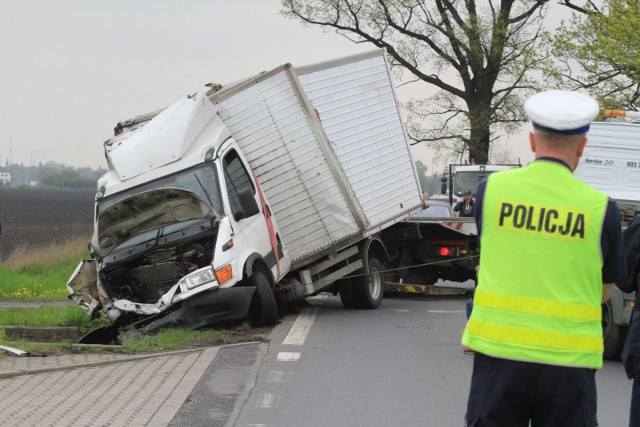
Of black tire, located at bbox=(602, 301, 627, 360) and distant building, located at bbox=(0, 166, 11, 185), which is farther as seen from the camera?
distant building, located at bbox=(0, 166, 11, 185)

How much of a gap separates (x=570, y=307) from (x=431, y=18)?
131ft

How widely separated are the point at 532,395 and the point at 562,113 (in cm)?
97

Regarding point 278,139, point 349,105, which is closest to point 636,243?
point 278,139

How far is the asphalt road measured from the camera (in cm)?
756

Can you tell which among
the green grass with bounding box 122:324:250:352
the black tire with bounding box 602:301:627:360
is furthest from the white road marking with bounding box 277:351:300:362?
the black tire with bounding box 602:301:627:360

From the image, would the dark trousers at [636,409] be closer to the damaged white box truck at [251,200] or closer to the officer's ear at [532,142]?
the officer's ear at [532,142]

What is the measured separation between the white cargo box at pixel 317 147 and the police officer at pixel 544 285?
10.0 metres

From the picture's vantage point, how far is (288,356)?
10.2m

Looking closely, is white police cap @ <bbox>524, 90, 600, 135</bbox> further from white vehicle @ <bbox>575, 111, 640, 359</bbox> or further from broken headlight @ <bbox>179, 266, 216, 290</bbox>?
white vehicle @ <bbox>575, 111, 640, 359</bbox>

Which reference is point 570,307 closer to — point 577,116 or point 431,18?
point 577,116

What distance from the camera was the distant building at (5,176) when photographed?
153 meters

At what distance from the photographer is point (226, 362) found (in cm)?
973

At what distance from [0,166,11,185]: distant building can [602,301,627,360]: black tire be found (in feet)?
481

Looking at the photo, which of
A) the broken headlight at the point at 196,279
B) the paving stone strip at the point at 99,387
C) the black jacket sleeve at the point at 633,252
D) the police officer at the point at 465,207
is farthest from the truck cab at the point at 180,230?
the police officer at the point at 465,207
